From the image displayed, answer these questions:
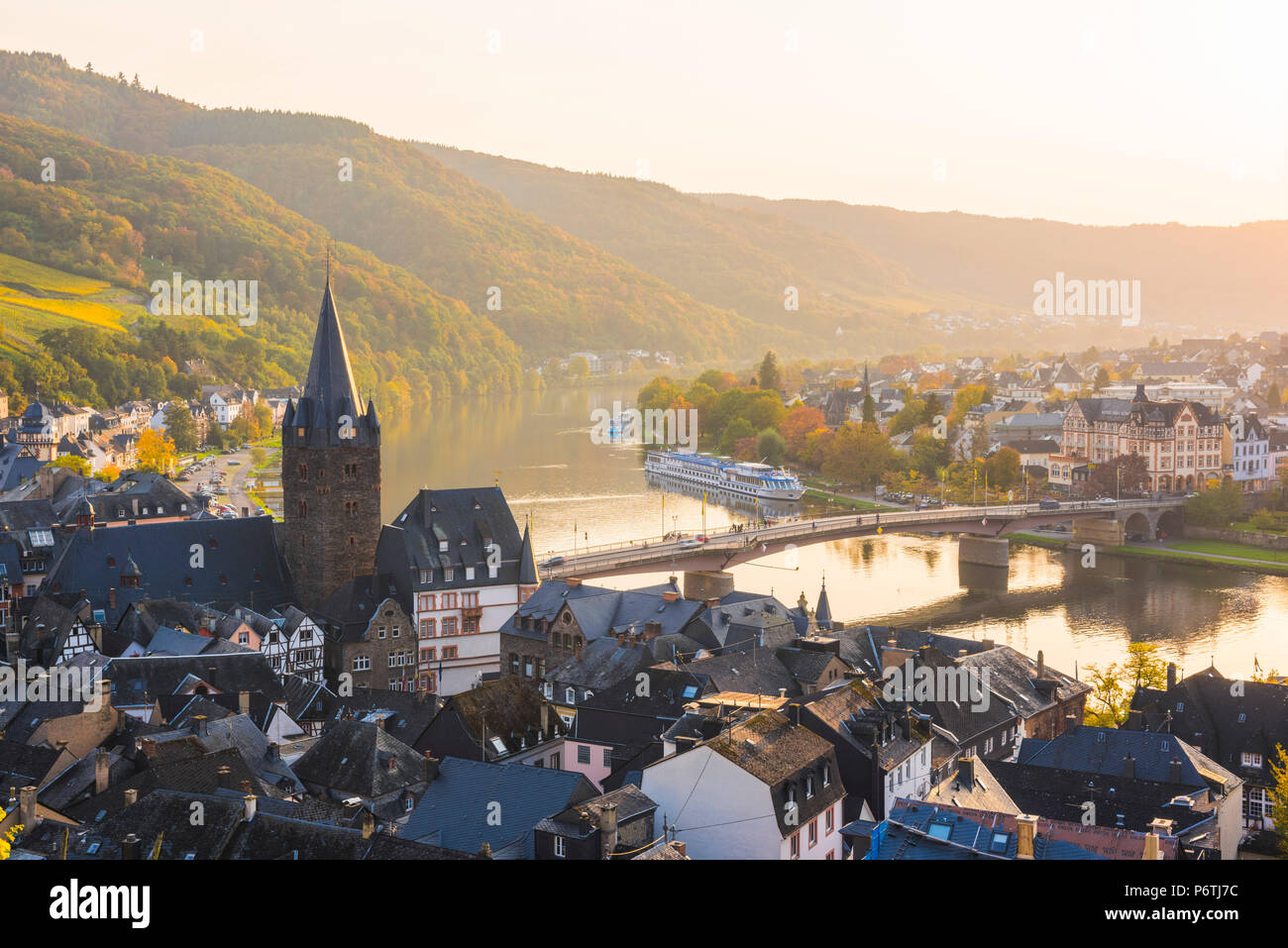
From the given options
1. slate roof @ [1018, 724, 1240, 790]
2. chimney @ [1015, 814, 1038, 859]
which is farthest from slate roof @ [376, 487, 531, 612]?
chimney @ [1015, 814, 1038, 859]

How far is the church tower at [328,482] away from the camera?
141ft

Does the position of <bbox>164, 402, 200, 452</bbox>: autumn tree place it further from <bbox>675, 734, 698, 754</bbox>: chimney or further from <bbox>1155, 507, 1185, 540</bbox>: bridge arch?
Result: <bbox>675, 734, 698, 754</bbox>: chimney

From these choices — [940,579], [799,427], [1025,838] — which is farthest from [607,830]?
[799,427]

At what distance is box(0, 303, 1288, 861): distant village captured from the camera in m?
20.5

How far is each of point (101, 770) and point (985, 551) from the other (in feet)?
159

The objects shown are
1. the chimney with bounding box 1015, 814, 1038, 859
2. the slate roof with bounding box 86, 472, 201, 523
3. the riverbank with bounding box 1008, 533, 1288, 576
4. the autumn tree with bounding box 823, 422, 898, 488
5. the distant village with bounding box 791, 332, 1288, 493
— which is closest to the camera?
the chimney with bounding box 1015, 814, 1038, 859

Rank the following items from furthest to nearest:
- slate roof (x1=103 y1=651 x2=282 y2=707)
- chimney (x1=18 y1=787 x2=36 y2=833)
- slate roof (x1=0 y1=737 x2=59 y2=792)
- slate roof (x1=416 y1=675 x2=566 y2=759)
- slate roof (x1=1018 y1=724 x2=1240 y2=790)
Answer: slate roof (x1=103 y1=651 x2=282 y2=707) < slate roof (x1=416 y1=675 x2=566 y2=759) < slate roof (x1=1018 y1=724 x2=1240 y2=790) < slate roof (x1=0 y1=737 x2=59 y2=792) < chimney (x1=18 y1=787 x2=36 y2=833)

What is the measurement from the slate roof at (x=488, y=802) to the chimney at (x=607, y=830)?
2.02 m

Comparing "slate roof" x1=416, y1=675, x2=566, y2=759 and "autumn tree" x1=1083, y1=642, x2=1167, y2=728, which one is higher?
Result: "slate roof" x1=416, y1=675, x2=566, y2=759

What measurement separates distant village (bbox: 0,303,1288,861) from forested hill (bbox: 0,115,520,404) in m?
82.8

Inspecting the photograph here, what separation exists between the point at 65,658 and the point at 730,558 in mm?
30181

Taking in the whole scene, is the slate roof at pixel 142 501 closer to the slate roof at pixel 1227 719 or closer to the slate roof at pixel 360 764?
the slate roof at pixel 360 764

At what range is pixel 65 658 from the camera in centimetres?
3444
